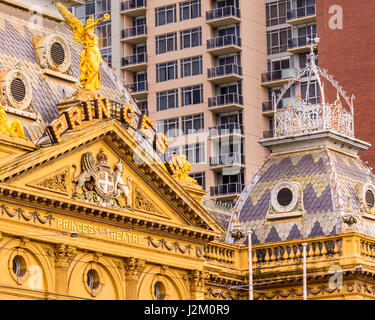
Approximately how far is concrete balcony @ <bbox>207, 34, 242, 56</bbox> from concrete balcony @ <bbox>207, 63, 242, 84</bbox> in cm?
140

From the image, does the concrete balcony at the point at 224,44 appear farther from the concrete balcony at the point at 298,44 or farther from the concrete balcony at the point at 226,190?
the concrete balcony at the point at 226,190

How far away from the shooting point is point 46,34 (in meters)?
90.2

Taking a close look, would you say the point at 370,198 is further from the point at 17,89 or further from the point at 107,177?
the point at 17,89

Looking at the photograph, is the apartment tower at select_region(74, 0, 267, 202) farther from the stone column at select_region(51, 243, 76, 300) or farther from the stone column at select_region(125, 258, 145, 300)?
the stone column at select_region(51, 243, 76, 300)

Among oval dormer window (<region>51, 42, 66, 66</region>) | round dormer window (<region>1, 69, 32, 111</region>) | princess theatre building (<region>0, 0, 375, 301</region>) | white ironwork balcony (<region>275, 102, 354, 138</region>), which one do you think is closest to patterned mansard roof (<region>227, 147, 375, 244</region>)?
princess theatre building (<region>0, 0, 375, 301</region>)

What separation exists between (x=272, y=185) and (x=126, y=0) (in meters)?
46.8

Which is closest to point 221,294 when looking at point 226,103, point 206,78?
point 226,103

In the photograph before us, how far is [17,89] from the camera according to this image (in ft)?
270

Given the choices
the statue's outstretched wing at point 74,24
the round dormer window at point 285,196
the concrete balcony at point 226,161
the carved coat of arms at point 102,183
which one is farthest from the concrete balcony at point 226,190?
the carved coat of arms at point 102,183

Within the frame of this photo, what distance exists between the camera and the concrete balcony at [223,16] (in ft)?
450

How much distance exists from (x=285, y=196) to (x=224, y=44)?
42141 millimetres

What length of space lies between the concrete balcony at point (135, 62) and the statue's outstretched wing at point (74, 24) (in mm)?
48877

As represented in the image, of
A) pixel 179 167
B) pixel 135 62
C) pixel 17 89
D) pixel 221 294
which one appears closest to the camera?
pixel 17 89
